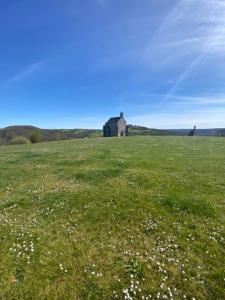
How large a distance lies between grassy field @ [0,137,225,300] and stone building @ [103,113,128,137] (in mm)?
80694

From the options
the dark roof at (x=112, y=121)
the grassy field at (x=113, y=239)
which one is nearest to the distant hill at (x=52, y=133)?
the dark roof at (x=112, y=121)

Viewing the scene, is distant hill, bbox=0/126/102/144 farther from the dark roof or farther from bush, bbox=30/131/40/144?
the dark roof

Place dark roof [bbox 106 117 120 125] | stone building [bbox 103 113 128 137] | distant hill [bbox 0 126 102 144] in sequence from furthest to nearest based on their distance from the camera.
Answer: dark roof [bbox 106 117 120 125]
stone building [bbox 103 113 128 137]
distant hill [bbox 0 126 102 144]

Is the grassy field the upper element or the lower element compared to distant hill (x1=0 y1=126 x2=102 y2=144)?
lower

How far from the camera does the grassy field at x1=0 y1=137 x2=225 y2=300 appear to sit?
638 centimetres

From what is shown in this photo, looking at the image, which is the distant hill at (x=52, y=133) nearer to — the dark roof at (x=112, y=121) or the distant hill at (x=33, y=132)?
the distant hill at (x=33, y=132)

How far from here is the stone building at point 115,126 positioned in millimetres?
95537

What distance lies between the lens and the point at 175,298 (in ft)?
19.5

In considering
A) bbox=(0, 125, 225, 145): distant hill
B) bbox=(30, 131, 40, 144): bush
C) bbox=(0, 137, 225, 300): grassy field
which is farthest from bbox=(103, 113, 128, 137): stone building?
bbox=(0, 137, 225, 300): grassy field

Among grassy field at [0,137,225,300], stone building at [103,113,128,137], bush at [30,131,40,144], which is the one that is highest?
stone building at [103,113,128,137]

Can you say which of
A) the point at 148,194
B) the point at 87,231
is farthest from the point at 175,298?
the point at 148,194

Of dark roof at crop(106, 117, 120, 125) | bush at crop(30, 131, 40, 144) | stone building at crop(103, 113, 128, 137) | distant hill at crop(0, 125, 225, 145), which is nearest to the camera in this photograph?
bush at crop(30, 131, 40, 144)

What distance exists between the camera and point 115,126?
95875 millimetres

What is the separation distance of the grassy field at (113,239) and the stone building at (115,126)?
80694 mm
